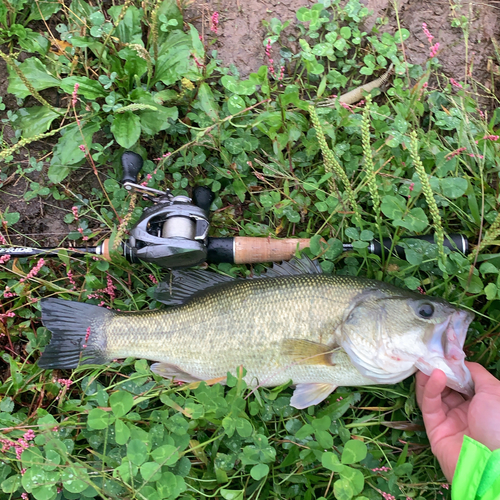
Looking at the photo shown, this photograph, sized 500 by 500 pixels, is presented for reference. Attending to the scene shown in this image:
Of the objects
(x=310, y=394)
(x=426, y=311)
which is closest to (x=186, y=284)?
(x=310, y=394)

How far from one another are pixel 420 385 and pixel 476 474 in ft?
1.87

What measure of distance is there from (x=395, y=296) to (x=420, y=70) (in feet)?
5.53

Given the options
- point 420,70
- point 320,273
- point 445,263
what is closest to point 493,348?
point 445,263

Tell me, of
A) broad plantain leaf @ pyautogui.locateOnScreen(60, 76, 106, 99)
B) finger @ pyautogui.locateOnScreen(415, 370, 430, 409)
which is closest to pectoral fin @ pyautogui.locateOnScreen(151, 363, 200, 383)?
finger @ pyautogui.locateOnScreen(415, 370, 430, 409)

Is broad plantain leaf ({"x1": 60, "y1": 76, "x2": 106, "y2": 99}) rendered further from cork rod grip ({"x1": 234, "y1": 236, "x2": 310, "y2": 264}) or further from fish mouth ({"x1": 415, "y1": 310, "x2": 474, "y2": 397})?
fish mouth ({"x1": 415, "y1": 310, "x2": 474, "y2": 397})

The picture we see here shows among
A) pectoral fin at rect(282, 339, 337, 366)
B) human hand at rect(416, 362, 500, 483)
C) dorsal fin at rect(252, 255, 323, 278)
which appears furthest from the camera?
dorsal fin at rect(252, 255, 323, 278)

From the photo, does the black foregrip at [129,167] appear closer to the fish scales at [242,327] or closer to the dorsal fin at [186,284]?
the dorsal fin at [186,284]

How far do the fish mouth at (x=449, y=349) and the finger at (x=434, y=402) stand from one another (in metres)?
0.05

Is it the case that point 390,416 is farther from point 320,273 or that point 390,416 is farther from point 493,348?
point 320,273

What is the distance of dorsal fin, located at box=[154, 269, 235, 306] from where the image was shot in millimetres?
2615

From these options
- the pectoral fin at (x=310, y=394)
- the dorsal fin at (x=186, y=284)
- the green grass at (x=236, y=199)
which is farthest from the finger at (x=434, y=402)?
the dorsal fin at (x=186, y=284)

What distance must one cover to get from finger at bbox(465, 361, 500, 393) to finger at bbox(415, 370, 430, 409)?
238 millimetres

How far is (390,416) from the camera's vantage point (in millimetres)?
2539

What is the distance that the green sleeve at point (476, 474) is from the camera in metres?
1.81
